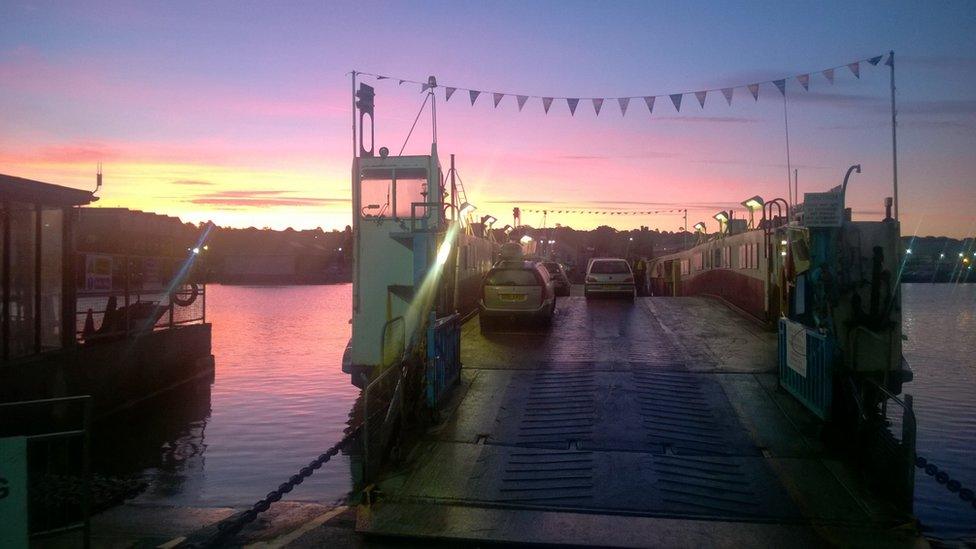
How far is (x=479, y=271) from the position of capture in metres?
25.5

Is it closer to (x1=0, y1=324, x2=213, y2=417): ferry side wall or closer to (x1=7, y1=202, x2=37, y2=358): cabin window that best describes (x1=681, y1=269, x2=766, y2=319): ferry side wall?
(x1=0, y1=324, x2=213, y2=417): ferry side wall

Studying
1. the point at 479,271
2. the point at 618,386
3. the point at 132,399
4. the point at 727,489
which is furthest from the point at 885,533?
the point at 479,271

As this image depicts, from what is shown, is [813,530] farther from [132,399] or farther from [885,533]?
[132,399]

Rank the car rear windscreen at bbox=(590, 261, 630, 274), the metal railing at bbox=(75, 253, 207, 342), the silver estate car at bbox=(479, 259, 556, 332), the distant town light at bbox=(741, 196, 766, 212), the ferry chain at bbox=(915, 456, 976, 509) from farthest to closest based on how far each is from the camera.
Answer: the car rear windscreen at bbox=(590, 261, 630, 274) → the distant town light at bbox=(741, 196, 766, 212) → the silver estate car at bbox=(479, 259, 556, 332) → the metal railing at bbox=(75, 253, 207, 342) → the ferry chain at bbox=(915, 456, 976, 509)

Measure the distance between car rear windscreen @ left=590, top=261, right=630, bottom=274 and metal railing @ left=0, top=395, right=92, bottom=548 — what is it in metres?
17.6

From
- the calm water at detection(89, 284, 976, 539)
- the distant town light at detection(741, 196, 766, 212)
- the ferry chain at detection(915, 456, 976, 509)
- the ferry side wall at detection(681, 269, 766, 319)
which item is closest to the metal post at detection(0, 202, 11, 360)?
the calm water at detection(89, 284, 976, 539)

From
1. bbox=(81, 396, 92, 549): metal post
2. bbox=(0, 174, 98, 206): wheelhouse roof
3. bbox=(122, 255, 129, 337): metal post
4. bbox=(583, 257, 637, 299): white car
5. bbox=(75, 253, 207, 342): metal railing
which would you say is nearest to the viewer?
bbox=(81, 396, 92, 549): metal post

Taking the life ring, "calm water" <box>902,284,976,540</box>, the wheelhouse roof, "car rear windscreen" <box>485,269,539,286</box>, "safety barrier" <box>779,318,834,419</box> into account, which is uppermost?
the wheelhouse roof

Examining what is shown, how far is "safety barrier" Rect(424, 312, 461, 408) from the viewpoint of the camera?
34.4 feet

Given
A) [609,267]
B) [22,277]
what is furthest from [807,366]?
[609,267]

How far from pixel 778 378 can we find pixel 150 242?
30369 mm

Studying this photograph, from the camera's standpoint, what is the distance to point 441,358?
11070mm

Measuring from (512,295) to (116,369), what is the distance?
8.73 metres

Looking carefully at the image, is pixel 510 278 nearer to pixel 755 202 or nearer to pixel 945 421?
pixel 755 202
